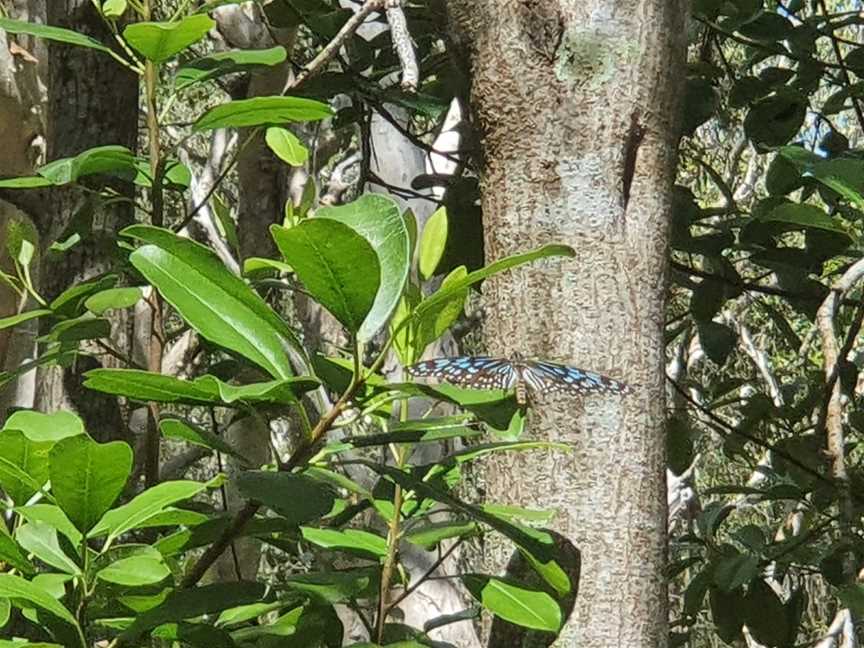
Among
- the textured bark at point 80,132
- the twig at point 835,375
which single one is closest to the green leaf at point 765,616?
the twig at point 835,375

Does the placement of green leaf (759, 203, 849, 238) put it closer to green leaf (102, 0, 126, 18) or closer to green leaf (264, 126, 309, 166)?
green leaf (264, 126, 309, 166)

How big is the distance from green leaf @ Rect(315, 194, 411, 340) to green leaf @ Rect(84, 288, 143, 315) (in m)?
0.19

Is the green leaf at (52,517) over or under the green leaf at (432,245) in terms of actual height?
under

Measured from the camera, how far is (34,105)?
4.84 ft

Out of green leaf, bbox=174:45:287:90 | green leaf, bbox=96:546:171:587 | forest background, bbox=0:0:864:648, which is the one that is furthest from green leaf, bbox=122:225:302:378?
green leaf, bbox=174:45:287:90

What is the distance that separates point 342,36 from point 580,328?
0.21m

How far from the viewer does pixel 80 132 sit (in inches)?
48.7

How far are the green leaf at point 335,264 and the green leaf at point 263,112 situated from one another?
19 centimetres

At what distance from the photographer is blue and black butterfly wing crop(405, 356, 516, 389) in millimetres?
619

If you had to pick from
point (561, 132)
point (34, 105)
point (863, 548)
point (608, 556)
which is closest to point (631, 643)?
point (608, 556)

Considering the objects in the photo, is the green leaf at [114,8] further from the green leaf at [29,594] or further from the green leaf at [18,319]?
the green leaf at [29,594]

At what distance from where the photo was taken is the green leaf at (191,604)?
1.83 ft

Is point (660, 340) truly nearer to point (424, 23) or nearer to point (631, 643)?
point (631, 643)

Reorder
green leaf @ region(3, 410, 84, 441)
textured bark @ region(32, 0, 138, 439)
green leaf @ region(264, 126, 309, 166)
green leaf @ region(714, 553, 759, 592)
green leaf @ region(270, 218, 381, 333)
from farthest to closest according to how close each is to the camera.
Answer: green leaf @ region(714, 553, 759, 592)
textured bark @ region(32, 0, 138, 439)
green leaf @ region(264, 126, 309, 166)
green leaf @ region(3, 410, 84, 441)
green leaf @ region(270, 218, 381, 333)
